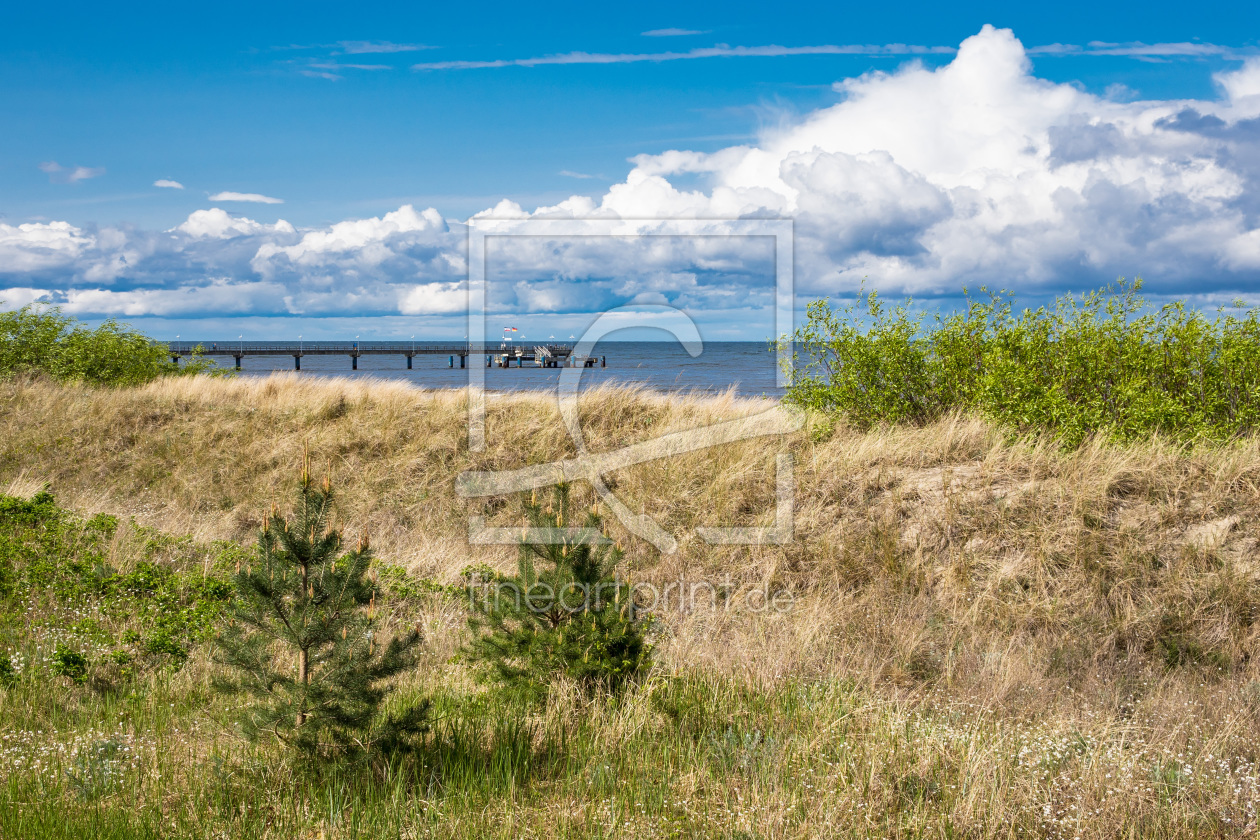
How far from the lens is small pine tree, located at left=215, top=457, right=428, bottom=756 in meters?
3.75

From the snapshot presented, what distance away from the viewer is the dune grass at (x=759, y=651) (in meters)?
3.79

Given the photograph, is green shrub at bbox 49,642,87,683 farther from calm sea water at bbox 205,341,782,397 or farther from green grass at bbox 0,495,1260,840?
calm sea water at bbox 205,341,782,397

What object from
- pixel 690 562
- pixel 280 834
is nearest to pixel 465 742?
pixel 280 834

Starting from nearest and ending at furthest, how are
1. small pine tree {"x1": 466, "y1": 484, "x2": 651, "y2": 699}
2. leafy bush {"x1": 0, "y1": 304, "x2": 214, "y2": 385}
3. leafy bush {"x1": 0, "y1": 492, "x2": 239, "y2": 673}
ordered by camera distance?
small pine tree {"x1": 466, "y1": 484, "x2": 651, "y2": 699} < leafy bush {"x1": 0, "y1": 492, "x2": 239, "y2": 673} < leafy bush {"x1": 0, "y1": 304, "x2": 214, "y2": 385}

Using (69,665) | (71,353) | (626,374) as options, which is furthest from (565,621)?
(626,374)

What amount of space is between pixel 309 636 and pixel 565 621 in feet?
5.79

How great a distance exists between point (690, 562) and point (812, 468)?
7.87ft

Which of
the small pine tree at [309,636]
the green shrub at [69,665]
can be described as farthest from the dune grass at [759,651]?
the small pine tree at [309,636]

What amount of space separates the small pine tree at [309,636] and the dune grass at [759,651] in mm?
359

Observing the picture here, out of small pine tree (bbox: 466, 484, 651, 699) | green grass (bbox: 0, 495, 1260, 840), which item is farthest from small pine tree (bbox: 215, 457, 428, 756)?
small pine tree (bbox: 466, 484, 651, 699)

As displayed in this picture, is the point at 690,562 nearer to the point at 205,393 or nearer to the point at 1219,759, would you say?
the point at 1219,759

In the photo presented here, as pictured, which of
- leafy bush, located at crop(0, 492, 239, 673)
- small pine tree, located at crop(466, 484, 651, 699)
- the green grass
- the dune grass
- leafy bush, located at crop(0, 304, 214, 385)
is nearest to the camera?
the green grass

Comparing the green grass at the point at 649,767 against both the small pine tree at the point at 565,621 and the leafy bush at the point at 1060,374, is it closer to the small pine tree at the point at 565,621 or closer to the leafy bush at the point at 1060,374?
the small pine tree at the point at 565,621

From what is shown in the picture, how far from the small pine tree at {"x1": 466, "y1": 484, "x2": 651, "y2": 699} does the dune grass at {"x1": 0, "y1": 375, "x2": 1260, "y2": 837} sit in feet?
0.58
